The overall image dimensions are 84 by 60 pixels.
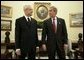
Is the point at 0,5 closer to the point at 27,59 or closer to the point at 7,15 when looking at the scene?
the point at 7,15

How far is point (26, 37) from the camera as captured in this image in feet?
10.9

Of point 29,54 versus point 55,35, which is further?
point 55,35

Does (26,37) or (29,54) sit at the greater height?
(26,37)

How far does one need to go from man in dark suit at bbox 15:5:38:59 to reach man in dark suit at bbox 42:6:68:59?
22cm

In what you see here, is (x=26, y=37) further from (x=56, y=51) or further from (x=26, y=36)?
(x=56, y=51)

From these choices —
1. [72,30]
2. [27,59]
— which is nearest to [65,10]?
[72,30]

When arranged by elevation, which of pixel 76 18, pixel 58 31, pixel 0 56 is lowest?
pixel 0 56

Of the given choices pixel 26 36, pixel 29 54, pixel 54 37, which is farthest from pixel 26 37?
pixel 54 37

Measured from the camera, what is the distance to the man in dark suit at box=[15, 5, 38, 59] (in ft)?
10.7

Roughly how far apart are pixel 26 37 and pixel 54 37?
51 cm

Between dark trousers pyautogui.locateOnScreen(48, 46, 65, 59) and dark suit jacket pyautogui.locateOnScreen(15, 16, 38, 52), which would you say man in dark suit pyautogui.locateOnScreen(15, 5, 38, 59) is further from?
dark trousers pyautogui.locateOnScreen(48, 46, 65, 59)

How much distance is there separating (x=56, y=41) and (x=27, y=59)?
0.60 metres

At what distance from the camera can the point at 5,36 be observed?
20.1 feet

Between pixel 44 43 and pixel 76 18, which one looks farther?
pixel 76 18
